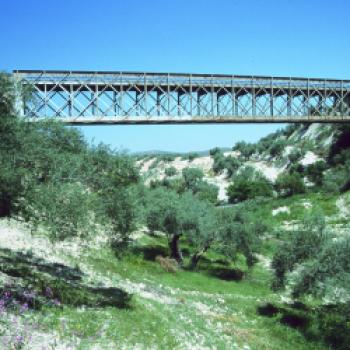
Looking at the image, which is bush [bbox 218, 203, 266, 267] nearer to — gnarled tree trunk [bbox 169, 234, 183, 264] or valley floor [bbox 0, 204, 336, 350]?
valley floor [bbox 0, 204, 336, 350]

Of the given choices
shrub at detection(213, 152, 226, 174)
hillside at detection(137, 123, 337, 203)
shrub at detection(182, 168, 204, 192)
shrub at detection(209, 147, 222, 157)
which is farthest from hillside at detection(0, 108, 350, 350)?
shrub at detection(209, 147, 222, 157)

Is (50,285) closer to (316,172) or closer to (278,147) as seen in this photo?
(316,172)

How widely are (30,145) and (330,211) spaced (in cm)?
5549

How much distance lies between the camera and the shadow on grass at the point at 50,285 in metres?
17.9

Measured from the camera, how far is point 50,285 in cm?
2042

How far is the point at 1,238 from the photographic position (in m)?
29.2

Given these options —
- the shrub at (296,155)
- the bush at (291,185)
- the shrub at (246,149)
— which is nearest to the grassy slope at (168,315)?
the bush at (291,185)

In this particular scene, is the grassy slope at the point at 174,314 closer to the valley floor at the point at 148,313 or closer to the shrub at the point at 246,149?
the valley floor at the point at 148,313

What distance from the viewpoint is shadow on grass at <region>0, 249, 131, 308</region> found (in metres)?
17.9

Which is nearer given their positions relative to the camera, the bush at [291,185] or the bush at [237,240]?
the bush at [237,240]

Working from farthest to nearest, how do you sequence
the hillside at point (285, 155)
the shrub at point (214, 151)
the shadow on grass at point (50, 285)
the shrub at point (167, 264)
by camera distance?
1. the shrub at point (214, 151)
2. the hillside at point (285, 155)
3. the shrub at point (167, 264)
4. the shadow on grass at point (50, 285)

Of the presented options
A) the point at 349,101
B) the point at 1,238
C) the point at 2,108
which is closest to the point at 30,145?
the point at 2,108

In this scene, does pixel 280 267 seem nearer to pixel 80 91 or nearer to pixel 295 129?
pixel 80 91

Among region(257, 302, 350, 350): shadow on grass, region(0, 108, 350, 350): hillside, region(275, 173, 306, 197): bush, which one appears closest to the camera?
region(0, 108, 350, 350): hillside
